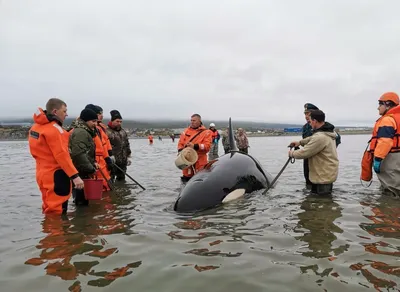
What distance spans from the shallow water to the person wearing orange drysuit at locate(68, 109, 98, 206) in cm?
75

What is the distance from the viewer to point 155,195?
9742mm

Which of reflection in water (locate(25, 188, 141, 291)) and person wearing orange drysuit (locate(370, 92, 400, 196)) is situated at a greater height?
person wearing orange drysuit (locate(370, 92, 400, 196))

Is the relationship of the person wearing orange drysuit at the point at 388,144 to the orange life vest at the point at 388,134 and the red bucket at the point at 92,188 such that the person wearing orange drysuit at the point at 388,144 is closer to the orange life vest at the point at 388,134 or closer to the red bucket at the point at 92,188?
the orange life vest at the point at 388,134

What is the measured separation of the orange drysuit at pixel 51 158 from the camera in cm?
638

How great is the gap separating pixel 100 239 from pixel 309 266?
3.26 m

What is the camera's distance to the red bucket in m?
7.81

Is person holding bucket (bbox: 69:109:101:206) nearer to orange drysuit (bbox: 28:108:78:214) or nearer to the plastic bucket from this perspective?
orange drysuit (bbox: 28:108:78:214)

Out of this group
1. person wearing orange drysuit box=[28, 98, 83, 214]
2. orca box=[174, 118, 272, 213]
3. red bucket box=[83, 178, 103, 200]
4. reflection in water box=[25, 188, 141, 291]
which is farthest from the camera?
red bucket box=[83, 178, 103, 200]

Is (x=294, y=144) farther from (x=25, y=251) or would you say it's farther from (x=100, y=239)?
(x=25, y=251)

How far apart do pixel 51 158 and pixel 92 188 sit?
5.22ft

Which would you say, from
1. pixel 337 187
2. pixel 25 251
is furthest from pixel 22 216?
pixel 337 187

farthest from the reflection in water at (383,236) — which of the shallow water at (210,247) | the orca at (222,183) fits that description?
the orca at (222,183)

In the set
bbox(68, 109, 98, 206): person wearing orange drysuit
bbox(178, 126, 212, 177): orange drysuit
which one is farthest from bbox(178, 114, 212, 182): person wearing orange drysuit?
bbox(68, 109, 98, 206): person wearing orange drysuit

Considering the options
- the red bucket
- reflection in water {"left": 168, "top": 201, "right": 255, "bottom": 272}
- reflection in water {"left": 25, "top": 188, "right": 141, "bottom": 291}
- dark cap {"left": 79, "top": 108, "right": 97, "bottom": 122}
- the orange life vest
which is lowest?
reflection in water {"left": 25, "top": 188, "right": 141, "bottom": 291}
